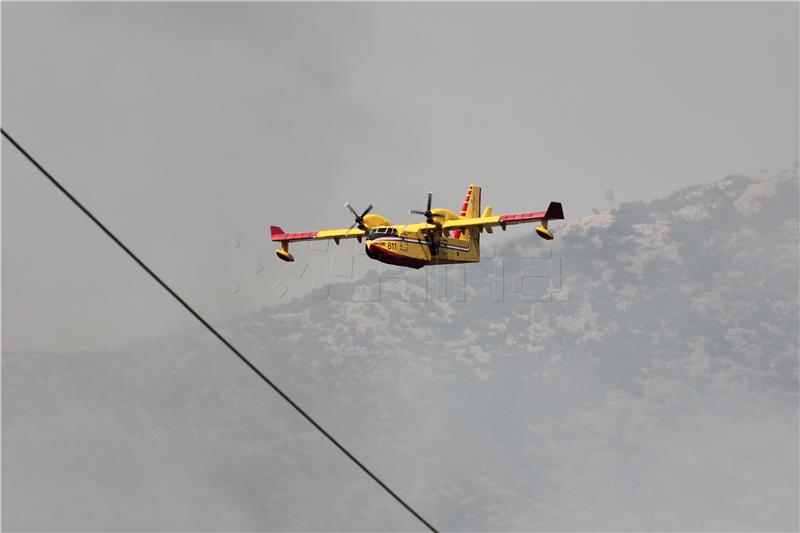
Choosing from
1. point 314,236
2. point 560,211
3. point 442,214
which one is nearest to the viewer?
point 560,211

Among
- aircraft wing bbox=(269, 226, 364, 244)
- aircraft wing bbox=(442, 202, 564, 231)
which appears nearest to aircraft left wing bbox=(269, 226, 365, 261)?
aircraft wing bbox=(269, 226, 364, 244)

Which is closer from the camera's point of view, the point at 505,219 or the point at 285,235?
the point at 505,219

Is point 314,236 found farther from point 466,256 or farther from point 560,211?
point 560,211

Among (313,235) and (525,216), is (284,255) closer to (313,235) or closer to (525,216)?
(313,235)

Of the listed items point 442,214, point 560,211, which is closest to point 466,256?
point 442,214

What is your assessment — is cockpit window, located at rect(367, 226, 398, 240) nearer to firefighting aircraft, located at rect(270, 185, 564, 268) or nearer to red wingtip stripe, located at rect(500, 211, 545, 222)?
firefighting aircraft, located at rect(270, 185, 564, 268)

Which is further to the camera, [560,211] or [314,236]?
[314,236]

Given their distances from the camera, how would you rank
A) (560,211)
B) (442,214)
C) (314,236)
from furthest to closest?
(314,236) → (442,214) → (560,211)

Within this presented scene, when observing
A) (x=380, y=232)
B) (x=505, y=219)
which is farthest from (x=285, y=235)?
(x=505, y=219)
